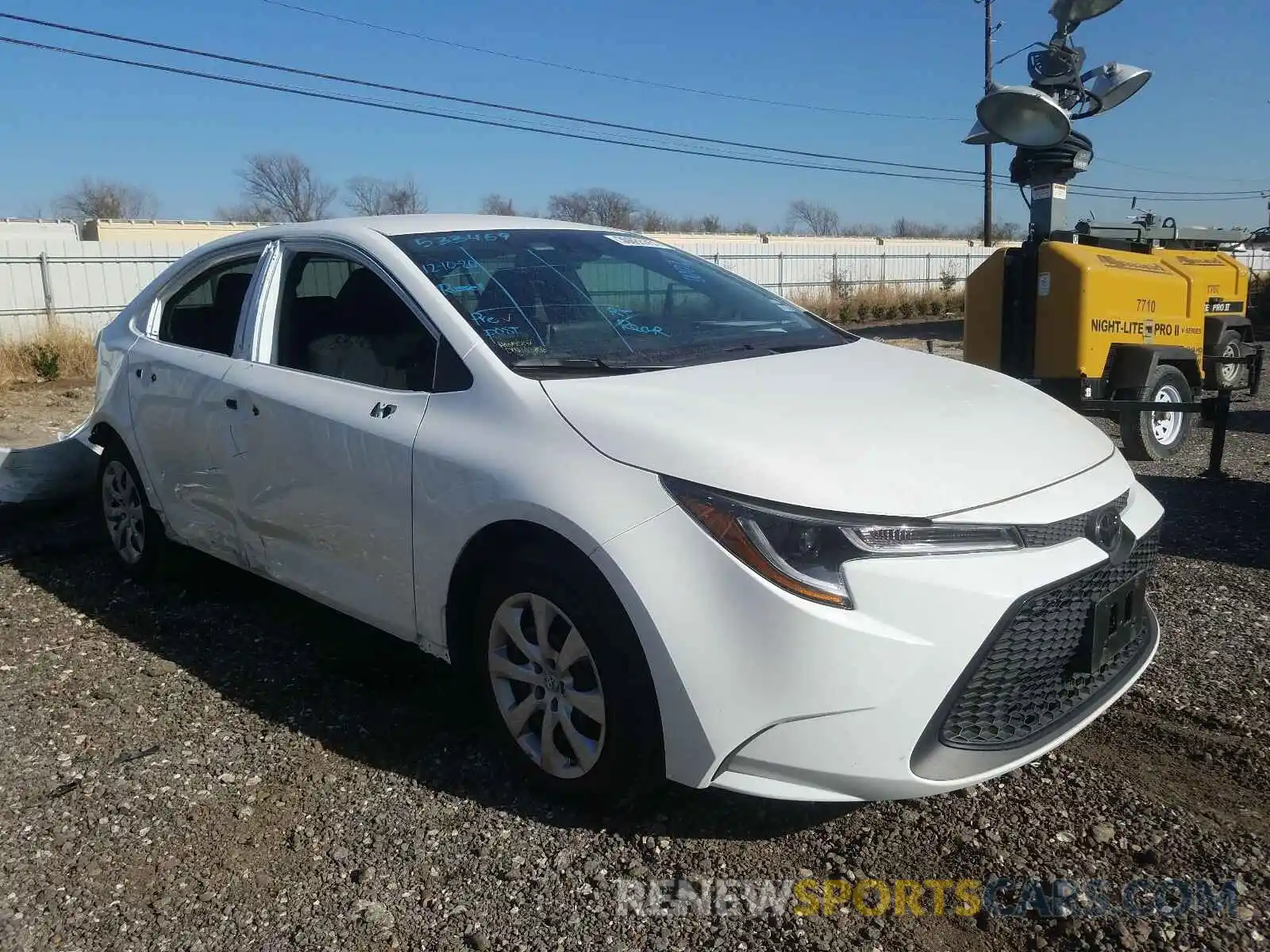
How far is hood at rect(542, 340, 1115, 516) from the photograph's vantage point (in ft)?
8.11

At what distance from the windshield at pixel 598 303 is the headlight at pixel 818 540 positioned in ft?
2.90

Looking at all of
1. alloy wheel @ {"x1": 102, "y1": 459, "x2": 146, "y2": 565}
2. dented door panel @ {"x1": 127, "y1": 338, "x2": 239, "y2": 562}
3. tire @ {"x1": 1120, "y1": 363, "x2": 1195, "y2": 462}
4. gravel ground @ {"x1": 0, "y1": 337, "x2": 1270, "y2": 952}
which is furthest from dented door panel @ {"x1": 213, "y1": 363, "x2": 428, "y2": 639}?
tire @ {"x1": 1120, "y1": 363, "x2": 1195, "y2": 462}

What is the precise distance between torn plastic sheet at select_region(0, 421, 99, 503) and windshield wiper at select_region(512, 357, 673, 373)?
3.91 m

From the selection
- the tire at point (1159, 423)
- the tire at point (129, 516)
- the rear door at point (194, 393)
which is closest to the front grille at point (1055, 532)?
the rear door at point (194, 393)

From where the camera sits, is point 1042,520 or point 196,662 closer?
point 1042,520

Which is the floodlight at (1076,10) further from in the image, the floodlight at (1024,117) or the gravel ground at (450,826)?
the gravel ground at (450,826)

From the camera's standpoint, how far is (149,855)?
285 centimetres

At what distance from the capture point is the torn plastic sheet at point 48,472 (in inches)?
234

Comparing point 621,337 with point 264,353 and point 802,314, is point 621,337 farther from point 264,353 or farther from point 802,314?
point 264,353

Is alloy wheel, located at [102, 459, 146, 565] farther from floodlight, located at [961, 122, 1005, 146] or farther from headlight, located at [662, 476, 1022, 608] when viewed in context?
floodlight, located at [961, 122, 1005, 146]

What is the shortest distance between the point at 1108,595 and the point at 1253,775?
856 millimetres

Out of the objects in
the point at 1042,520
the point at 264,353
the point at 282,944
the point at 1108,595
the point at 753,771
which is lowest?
the point at 282,944

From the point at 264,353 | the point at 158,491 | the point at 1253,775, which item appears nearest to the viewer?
the point at 1253,775

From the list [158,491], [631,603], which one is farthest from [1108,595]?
[158,491]
